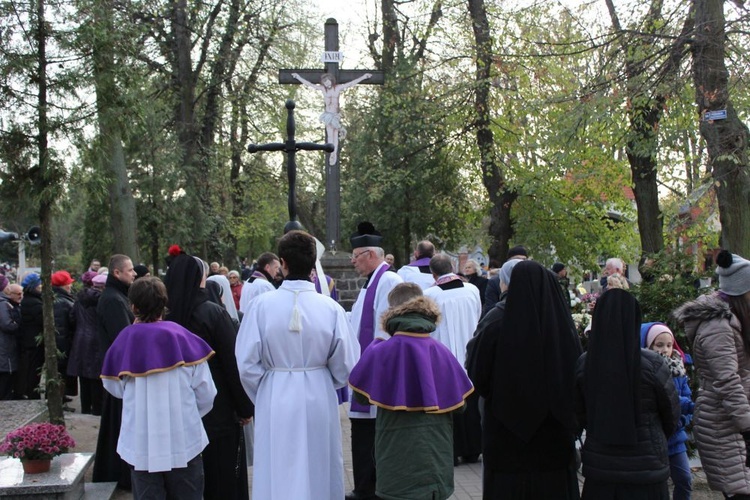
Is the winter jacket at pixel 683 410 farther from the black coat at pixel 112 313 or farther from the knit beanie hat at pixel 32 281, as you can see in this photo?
the knit beanie hat at pixel 32 281

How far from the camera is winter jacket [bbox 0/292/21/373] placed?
10.8 meters

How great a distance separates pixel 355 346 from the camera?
543 centimetres

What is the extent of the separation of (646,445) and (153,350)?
294 centimetres

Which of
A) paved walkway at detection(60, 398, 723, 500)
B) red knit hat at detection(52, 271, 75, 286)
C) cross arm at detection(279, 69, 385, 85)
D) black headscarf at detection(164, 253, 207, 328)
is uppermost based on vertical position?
cross arm at detection(279, 69, 385, 85)

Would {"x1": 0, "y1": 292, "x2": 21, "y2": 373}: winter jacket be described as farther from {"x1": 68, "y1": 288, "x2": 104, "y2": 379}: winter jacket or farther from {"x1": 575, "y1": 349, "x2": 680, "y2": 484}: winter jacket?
{"x1": 575, "y1": 349, "x2": 680, "y2": 484}: winter jacket

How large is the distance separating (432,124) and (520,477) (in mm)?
18427

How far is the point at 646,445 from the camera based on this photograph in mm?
4469

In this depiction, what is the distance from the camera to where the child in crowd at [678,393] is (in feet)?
18.2

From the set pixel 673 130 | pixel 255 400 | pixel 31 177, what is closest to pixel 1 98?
pixel 31 177

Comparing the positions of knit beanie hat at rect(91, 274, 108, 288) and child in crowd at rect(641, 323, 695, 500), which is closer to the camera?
child in crowd at rect(641, 323, 695, 500)

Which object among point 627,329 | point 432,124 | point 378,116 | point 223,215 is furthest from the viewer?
point 223,215

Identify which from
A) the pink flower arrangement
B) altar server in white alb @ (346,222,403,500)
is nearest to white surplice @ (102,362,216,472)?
the pink flower arrangement

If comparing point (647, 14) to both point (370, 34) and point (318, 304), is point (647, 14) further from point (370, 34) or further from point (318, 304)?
point (370, 34)

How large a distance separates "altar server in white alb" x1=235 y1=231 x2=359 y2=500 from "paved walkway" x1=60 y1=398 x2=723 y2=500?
2.00 meters
